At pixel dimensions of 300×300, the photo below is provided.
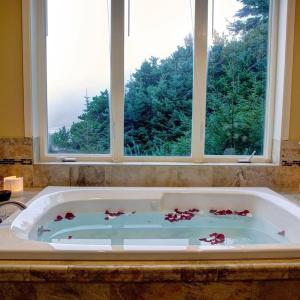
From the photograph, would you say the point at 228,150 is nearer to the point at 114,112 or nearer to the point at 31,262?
the point at 114,112

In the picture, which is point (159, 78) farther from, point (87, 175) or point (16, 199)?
point (16, 199)

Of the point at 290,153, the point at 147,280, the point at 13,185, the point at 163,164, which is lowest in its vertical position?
the point at 147,280

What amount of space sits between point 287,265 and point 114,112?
6.26 feet

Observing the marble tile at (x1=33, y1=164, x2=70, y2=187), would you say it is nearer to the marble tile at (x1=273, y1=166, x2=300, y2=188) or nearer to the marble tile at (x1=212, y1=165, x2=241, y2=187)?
the marble tile at (x1=212, y1=165, x2=241, y2=187)

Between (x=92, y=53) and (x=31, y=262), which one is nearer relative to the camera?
(x=31, y=262)

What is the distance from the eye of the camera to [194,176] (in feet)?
9.48

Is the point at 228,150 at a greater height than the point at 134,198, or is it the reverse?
the point at 228,150

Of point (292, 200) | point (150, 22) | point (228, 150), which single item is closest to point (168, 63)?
point (150, 22)

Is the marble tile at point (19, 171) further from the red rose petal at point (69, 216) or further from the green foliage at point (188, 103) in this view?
the red rose petal at point (69, 216)

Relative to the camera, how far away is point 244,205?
269 cm

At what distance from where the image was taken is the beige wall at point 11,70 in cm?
272

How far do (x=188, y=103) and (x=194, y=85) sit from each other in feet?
0.51

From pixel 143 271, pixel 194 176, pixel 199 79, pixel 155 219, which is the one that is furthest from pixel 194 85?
pixel 143 271

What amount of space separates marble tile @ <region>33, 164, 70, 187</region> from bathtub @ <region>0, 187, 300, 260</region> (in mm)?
163
